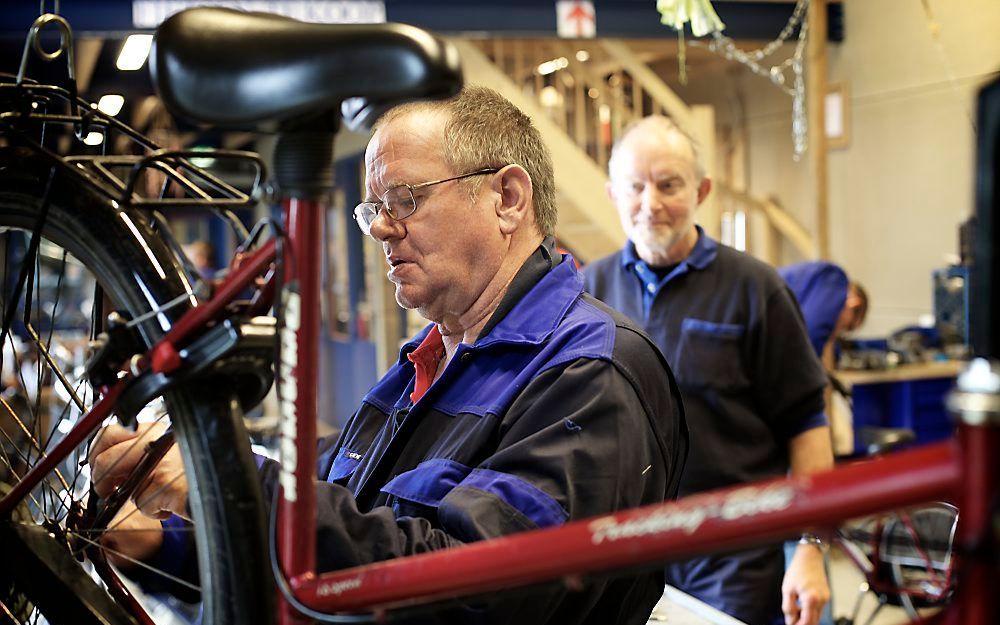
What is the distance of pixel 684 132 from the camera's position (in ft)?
9.13

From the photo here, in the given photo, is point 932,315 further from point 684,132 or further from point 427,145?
point 427,145

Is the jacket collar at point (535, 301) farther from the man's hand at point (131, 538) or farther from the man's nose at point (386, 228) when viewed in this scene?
the man's hand at point (131, 538)

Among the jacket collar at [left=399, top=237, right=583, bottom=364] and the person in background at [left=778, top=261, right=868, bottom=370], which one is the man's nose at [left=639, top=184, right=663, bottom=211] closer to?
the jacket collar at [left=399, top=237, right=583, bottom=364]

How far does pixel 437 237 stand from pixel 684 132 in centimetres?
152

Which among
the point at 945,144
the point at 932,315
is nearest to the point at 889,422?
the point at 932,315

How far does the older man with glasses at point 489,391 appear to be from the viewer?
1125 millimetres

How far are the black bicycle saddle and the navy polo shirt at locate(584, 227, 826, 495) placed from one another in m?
1.72

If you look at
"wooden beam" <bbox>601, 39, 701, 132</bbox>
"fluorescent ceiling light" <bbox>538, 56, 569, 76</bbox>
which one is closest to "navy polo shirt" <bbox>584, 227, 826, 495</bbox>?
"wooden beam" <bbox>601, 39, 701, 132</bbox>

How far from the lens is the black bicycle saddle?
872 mm

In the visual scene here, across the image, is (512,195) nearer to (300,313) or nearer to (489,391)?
(489,391)

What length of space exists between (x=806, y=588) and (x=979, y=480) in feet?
5.58

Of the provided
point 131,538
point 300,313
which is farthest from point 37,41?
point 131,538

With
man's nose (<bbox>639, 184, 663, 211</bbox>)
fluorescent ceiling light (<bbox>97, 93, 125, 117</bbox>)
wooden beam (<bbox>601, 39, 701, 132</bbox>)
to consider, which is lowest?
man's nose (<bbox>639, 184, 663, 211</bbox>)

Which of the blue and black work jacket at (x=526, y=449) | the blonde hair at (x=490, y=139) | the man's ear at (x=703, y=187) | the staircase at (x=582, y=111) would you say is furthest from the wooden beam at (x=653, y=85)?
the blue and black work jacket at (x=526, y=449)
